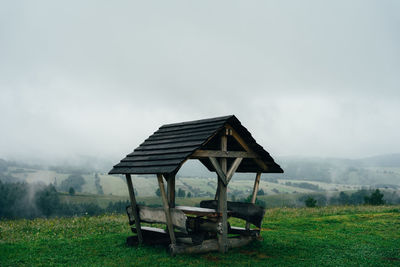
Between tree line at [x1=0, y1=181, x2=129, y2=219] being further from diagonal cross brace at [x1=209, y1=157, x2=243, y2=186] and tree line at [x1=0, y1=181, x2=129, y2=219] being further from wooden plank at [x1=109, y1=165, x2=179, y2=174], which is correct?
diagonal cross brace at [x1=209, y1=157, x2=243, y2=186]

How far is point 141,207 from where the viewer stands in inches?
587

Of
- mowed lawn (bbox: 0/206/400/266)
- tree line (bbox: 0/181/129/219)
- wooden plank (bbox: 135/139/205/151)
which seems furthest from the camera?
tree line (bbox: 0/181/129/219)

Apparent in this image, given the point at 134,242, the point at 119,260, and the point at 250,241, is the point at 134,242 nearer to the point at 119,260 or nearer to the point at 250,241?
the point at 119,260

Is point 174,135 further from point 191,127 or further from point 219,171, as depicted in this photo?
point 219,171

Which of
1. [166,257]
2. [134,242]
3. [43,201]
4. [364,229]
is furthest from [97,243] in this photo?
[43,201]

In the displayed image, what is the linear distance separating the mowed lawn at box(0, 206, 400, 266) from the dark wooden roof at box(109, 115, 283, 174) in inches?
121

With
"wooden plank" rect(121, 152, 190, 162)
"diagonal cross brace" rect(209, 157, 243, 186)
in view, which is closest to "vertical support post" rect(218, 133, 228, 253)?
"diagonal cross brace" rect(209, 157, 243, 186)

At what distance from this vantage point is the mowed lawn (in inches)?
479

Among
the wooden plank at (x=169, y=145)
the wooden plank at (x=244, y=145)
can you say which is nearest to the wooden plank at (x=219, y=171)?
the wooden plank at (x=169, y=145)

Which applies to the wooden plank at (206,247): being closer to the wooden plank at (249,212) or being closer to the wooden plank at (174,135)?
the wooden plank at (249,212)

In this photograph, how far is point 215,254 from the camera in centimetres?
1302

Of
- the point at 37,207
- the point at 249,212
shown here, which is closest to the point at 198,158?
the point at 249,212

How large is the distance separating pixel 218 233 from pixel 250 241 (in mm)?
2031

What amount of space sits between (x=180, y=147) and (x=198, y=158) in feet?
4.41
